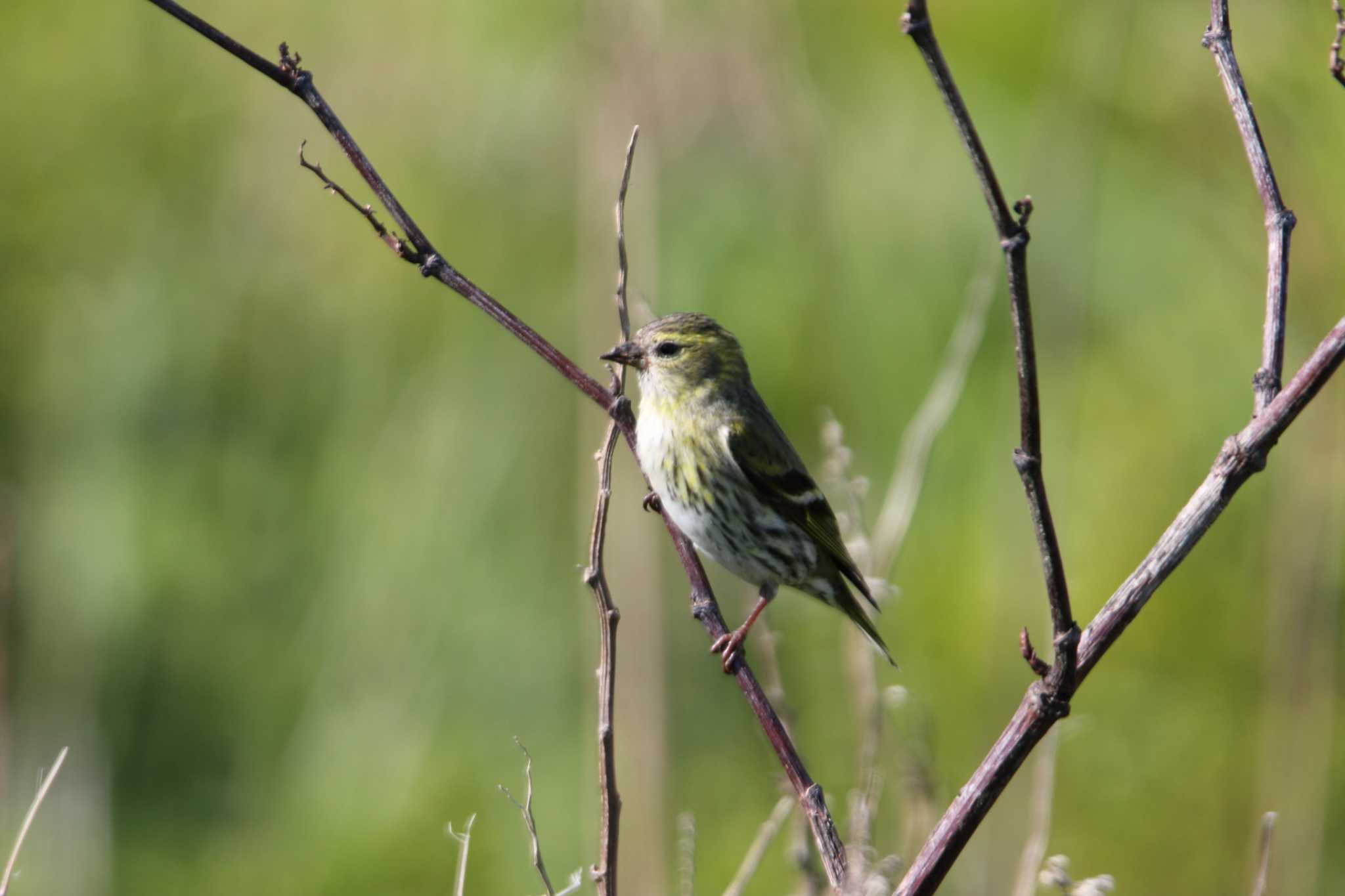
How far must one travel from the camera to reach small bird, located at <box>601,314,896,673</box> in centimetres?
338

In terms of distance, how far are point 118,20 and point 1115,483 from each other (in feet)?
15.2

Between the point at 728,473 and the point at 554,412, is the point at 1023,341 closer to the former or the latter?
the point at 728,473

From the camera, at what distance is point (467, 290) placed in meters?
2.09

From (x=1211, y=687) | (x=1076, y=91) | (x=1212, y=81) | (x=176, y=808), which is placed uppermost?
(x=1212, y=81)

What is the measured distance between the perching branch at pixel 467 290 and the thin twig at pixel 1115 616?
0.23 m

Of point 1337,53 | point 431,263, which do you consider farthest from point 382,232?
point 1337,53

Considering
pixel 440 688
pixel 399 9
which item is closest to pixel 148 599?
pixel 440 688

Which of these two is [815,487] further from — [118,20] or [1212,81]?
[118,20]

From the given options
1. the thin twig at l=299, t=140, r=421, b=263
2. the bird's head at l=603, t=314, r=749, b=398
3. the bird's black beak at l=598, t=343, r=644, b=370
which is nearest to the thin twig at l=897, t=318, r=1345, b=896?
the thin twig at l=299, t=140, r=421, b=263

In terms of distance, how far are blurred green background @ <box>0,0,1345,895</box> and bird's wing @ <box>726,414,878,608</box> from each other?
22.9 inches

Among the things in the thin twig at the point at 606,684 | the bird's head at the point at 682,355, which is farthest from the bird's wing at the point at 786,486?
the thin twig at the point at 606,684

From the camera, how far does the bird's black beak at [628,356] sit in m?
2.82

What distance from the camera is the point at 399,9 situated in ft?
19.3

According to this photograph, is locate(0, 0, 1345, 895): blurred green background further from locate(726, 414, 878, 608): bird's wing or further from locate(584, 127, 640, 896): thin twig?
locate(584, 127, 640, 896): thin twig
